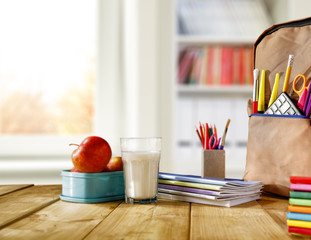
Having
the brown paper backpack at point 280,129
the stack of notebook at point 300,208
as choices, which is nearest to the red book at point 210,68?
the brown paper backpack at point 280,129

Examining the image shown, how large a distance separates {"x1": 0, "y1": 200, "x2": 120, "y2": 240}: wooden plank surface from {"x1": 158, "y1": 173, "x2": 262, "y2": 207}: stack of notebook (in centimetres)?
13

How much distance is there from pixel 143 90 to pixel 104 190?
127 centimetres

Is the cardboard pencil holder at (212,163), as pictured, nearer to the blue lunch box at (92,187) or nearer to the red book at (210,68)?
the blue lunch box at (92,187)

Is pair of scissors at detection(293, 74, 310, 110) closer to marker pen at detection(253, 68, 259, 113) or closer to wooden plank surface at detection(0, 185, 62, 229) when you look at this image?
marker pen at detection(253, 68, 259, 113)

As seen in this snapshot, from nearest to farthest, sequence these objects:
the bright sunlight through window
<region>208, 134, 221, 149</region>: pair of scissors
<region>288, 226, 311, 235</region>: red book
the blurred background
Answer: <region>288, 226, 311, 235</region>: red book, <region>208, 134, 221, 149</region>: pair of scissors, the blurred background, the bright sunlight through window

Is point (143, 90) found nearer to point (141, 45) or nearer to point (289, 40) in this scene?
point (141, 45)

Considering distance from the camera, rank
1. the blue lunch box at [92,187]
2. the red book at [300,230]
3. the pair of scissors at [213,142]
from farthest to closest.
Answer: the pair of scissors at [213,142] < the blue lunch box at [92,187] < the red book at [300,230]

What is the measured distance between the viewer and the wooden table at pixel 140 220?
59cm

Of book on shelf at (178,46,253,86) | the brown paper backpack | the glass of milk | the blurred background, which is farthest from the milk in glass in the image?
book on shelf at (178,46,253,86)

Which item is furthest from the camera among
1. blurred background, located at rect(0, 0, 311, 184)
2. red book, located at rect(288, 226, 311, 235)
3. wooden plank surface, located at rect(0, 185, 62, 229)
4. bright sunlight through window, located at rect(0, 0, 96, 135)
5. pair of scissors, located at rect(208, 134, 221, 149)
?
bright sunlight through window, located at rect(0, 0, 96, 135)

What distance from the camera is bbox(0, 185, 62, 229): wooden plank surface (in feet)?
2.42

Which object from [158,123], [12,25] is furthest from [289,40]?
[12,25]

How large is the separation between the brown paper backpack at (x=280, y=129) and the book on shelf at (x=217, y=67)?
3.73 feet

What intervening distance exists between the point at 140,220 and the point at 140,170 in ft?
0.54
